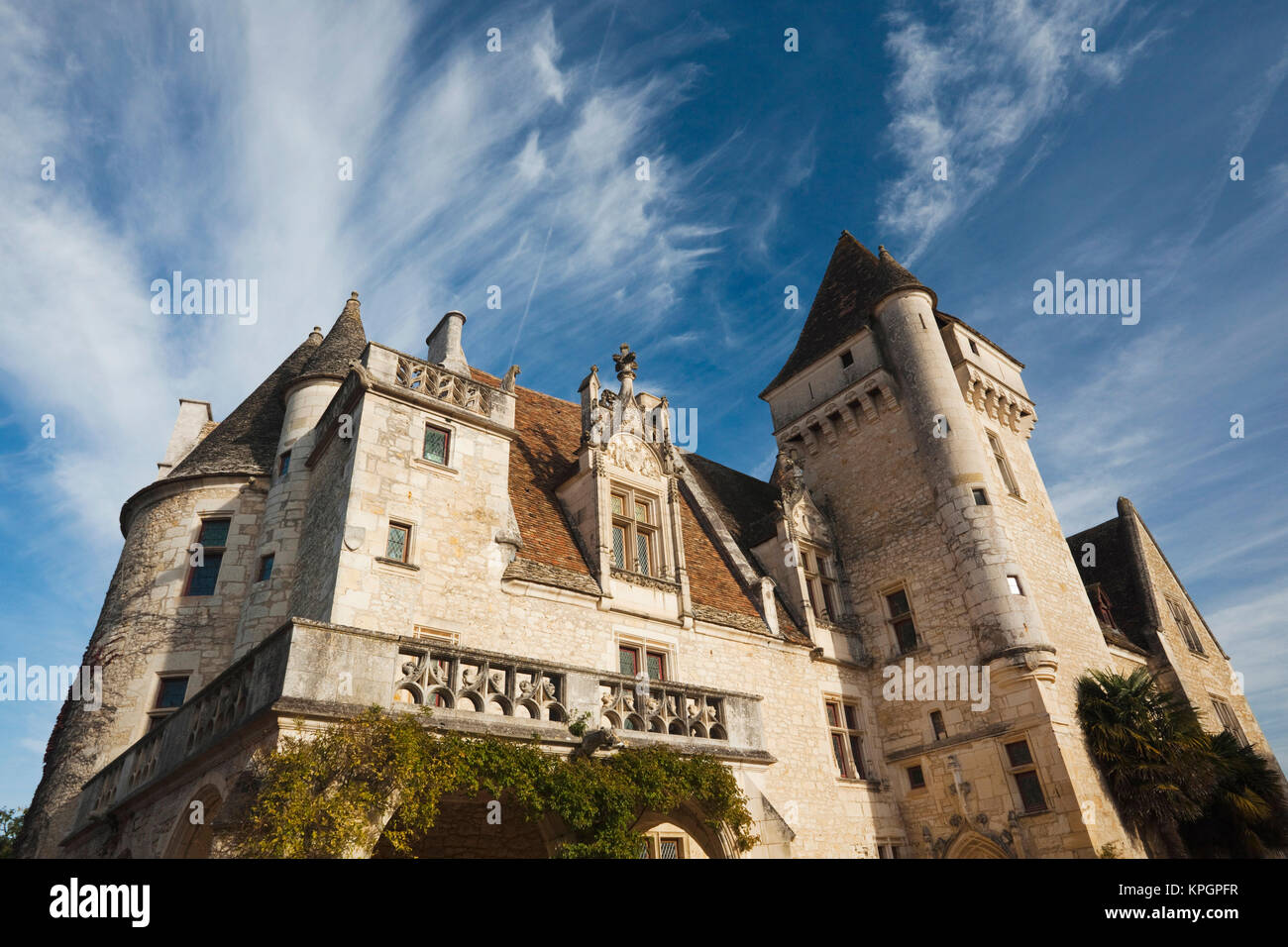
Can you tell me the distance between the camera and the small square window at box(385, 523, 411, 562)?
11117 millimetres

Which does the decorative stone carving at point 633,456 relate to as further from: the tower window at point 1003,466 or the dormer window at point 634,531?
the tower window at point 1003,466

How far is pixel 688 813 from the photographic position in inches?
401

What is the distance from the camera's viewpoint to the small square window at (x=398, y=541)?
11.1 m

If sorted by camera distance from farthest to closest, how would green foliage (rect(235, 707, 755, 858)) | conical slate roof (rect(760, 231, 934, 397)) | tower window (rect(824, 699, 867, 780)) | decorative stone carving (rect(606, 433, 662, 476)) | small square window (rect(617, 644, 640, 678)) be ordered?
conical slate roof (rect(760, 231, 934, 397)) → tower window (rect(824, 699, 867, 780)) → decorative stone carving (rect(606, 433, 662, 476)) → small square window (rect(617, 644, 640, 678)) → green foliage (rect(235, 707, 755, 858))

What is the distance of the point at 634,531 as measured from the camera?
15.0m

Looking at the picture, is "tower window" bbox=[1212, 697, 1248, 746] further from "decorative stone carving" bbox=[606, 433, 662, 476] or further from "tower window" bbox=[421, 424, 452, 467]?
"tower window" bbox=[421, 424, 452, 467]

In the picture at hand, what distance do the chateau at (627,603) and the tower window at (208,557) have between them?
1.7 inches

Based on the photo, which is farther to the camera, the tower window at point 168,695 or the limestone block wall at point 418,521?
the tower window at point 168,695

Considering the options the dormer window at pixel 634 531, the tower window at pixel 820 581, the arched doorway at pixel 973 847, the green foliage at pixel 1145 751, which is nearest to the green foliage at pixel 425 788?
the dormer window at pixel 634 531

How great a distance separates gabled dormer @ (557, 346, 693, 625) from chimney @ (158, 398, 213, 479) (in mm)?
8292

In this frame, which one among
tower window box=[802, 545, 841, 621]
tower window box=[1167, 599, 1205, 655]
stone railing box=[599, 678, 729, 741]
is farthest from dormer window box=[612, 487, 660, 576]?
tower window box=[1167, 599, 1205, 655]

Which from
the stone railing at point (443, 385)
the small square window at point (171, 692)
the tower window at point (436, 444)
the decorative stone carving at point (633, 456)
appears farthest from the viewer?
the decorative stone carving at point (633, 456)

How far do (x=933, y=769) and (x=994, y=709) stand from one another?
1915 millimetres
